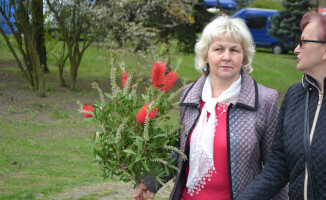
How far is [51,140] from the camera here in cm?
902

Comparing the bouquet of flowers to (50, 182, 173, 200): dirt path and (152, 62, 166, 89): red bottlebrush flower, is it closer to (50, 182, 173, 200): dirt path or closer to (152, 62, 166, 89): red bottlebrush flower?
(152, 62, 166, 89): red bottlebrush flower

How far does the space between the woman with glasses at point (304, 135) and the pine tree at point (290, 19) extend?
80.7 ft

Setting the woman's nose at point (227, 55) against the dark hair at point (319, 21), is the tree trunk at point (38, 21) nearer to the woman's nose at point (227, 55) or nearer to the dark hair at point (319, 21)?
the woman's nose at point (227, 55)

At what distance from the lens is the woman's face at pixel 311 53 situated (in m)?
2.42

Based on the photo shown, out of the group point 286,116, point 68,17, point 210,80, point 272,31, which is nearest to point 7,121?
point 68,17

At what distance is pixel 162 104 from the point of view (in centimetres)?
284

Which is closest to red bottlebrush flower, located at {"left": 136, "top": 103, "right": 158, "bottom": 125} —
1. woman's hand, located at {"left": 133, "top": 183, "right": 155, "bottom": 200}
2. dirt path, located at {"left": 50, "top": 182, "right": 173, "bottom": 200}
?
woman's hand, located at {"left": 133, "top": 183, "right": 155, "bottom": 200}

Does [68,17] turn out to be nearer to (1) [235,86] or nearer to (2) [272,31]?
(1) [235,86]

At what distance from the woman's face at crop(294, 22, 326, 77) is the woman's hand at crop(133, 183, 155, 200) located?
1228 millimetres

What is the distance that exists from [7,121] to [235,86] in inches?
319

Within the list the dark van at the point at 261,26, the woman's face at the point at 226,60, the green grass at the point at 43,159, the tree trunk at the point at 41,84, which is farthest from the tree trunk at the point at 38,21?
the dark van at the point at 261,26

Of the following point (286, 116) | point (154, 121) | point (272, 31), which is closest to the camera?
point (286, 116)

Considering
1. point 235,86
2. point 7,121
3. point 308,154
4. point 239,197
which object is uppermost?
point 235,86

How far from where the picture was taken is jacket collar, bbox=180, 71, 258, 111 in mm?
2898
